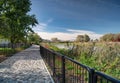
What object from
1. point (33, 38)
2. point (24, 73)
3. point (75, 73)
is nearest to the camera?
point (75, 73)

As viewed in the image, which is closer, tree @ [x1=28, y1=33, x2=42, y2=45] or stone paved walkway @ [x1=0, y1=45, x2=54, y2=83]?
stone paved walkway @ [x1=0, y1=45, x2=54, y2=83]

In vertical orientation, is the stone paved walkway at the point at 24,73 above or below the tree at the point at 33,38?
below

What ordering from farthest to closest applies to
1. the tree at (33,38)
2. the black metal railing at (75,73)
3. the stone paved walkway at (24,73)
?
the tree at (33,38) < the stone paved walkway at (24,73) < the black metal railing at (75,73)

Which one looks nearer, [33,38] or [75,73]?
[75,73]

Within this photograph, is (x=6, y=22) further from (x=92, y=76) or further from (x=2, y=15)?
(x=92, y=76)

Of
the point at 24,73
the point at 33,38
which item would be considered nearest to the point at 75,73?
the point at 24,73

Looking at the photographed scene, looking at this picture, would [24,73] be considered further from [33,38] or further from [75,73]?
[33,38]

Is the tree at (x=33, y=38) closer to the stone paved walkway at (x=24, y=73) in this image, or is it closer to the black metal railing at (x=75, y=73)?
the stone paved walkway at (x=24, y=73)

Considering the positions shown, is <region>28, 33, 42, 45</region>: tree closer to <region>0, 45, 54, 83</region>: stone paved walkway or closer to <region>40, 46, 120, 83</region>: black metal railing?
<region>0, 45, 54, 83</region>: stone paved walkway

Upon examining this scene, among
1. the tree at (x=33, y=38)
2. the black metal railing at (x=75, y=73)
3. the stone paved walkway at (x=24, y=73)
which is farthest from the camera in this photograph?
the tree at (x=33, y=38)

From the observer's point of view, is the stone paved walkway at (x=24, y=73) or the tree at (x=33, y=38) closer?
the stone paved walkway at (x=24, y=73)

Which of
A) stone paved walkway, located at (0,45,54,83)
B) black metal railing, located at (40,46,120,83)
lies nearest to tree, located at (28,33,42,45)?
stone paved walkway, located at (0,45,54,83)

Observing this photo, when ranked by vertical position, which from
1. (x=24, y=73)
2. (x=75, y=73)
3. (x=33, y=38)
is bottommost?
(x=24, y=73)

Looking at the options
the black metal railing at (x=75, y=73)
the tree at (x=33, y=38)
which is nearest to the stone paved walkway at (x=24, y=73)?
the black metal railing at (x=75, y=73)
